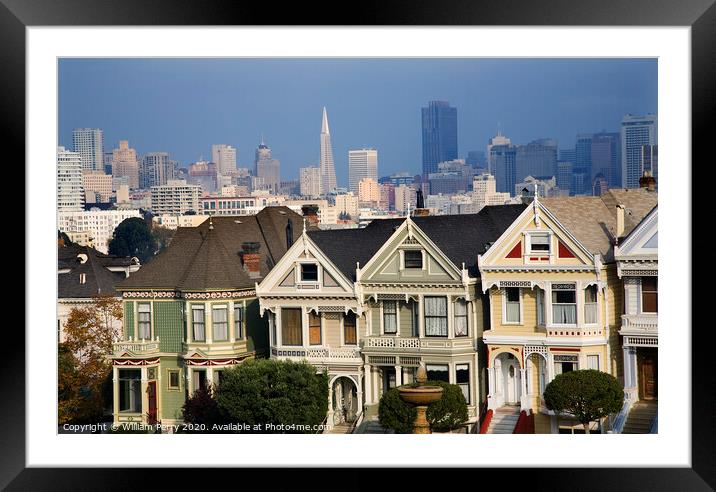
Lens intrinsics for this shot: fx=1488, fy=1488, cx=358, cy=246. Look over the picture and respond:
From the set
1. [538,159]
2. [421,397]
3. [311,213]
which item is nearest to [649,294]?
[538,159]

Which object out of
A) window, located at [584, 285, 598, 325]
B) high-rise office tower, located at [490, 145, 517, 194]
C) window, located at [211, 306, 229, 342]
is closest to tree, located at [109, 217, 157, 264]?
window, located at [211, 306, 229, 342]

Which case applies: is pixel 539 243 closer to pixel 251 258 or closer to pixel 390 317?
pixel 390 317

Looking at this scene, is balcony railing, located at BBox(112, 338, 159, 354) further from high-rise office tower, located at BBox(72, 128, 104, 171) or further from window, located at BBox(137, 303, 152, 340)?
high-rise office tower, located at BBox(72, 128, 104, 171)

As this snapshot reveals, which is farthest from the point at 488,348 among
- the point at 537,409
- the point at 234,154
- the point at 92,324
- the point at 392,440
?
the point at 92,324

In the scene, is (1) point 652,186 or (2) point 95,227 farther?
(2) point 95,227

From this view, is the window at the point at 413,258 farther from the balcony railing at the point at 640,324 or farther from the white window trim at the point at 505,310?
the balcony railing at the point at 640,324
